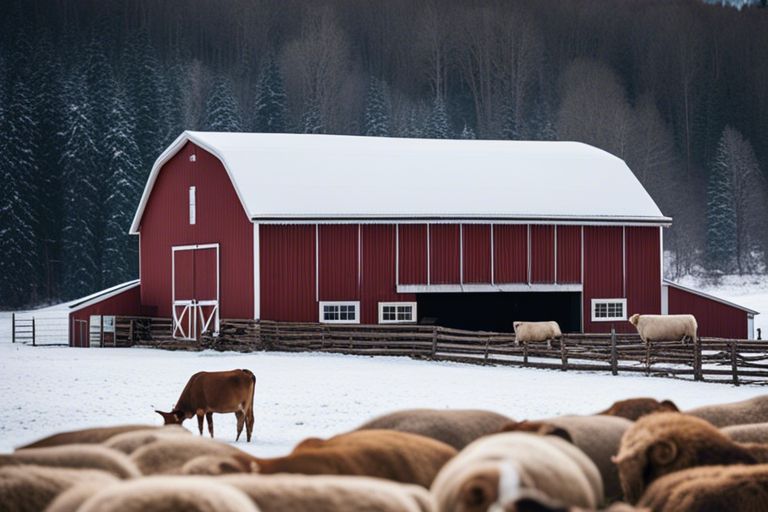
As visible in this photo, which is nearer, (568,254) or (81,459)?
(81,459)

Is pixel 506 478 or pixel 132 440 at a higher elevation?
pixel 506 478

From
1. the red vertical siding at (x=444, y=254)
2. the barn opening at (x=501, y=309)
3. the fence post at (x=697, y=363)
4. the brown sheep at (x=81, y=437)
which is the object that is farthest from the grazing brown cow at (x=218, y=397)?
the barn opening at (x=501, y=309)

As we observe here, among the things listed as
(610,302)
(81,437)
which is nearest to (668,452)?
(81,437)

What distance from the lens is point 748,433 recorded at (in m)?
9.46

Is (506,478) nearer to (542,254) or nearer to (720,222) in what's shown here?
(542,254)

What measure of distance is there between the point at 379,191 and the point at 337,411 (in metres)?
17.1

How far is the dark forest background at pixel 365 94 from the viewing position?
67.2 m

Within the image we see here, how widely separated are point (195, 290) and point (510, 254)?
9.30 metres

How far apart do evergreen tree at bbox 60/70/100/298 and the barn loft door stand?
2916 centimetres

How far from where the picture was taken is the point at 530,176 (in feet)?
124

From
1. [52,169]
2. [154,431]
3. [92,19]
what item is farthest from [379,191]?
[92,19]

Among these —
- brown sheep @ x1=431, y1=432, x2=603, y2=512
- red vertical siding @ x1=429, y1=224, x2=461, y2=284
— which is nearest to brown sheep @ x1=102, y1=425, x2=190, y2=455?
brown sheep @ x1=431, y1=432, x2=603, y2=512

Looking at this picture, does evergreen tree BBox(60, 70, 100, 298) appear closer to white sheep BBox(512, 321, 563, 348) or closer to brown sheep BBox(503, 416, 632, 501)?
white sheep BBox(512, 321, 563, 348)

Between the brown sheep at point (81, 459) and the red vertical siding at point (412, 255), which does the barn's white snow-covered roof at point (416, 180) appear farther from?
the brown sheep at point (81, 459)
